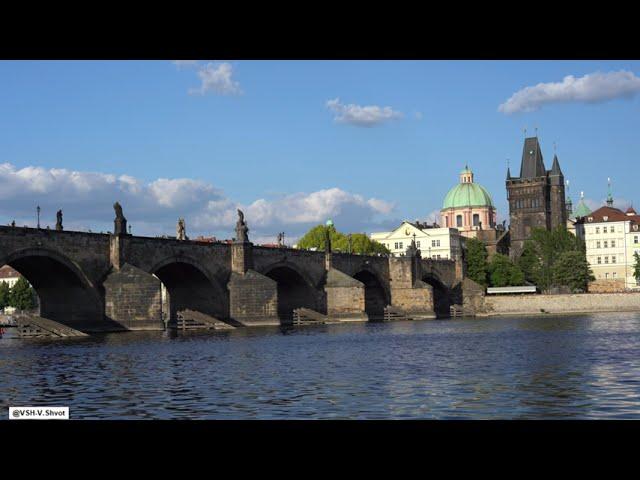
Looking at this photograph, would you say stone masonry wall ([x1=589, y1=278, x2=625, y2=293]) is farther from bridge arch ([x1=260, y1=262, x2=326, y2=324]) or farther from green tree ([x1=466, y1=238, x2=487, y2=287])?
bridge arch ([x1=260, y1=262, x2=326, y2=324])

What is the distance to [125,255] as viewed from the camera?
184ft

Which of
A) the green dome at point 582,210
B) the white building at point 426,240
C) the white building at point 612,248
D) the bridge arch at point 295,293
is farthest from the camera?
the green dome at point 582,210

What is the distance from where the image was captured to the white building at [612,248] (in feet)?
405

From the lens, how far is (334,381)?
71.1ft

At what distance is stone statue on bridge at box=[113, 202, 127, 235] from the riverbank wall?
5780 centimetres

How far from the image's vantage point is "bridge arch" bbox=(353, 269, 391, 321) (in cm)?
9588

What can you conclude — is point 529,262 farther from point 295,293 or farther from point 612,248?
point 295,293

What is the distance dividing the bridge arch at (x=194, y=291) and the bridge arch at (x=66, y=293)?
39.4 feet

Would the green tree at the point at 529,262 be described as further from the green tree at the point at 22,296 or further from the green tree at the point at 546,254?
the green tree at the point at 22,296

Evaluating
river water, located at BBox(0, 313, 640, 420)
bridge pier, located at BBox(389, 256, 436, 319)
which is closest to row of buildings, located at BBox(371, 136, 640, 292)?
bridge pier, located at BBox(389, 256, 436, 319)

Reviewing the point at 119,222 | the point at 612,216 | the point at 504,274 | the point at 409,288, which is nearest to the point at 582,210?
the point at 612,216

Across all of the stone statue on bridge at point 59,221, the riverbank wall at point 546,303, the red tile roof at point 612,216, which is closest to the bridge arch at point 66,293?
the stone statue on bridge at point 59,221
